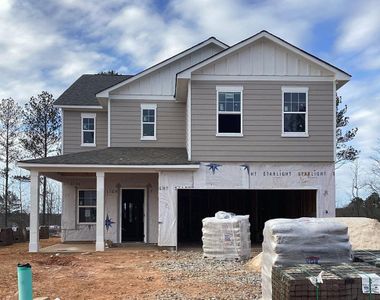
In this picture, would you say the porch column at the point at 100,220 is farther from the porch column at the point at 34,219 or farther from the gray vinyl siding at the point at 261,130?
the gray vinyl siding at the point at 261,130

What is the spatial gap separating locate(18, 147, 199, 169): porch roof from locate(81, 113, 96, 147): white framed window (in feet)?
9.77

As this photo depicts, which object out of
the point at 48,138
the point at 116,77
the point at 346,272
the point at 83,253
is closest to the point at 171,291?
the point at 346,272

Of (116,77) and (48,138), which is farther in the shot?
(48,138)

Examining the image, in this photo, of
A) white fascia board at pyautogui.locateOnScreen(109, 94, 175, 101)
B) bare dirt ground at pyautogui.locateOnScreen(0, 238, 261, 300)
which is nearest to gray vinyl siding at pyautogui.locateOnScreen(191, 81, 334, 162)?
white fascia board at pyautogui.locateOnScreen(109, 94, 175, 101)

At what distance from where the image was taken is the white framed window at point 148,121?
20.9 metres

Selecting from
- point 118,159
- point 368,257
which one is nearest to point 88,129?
point 118,159

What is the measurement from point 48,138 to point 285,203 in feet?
58.2

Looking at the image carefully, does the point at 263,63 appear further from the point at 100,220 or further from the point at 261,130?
the point at 100,220

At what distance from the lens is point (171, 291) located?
9.97 m

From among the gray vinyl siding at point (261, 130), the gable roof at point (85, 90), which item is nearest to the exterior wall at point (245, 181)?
the gray vinyl siding at point (261, 130)

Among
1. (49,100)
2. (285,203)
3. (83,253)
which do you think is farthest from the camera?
(49,100)

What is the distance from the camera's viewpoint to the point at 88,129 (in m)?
22.8

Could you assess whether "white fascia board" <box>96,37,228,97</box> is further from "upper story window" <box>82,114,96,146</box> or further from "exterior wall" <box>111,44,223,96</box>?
"upper story window" <box>82,114,96,146</box>

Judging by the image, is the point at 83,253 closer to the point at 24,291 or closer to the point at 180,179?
the point at 180,179
